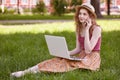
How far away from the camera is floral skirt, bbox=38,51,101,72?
6.20 metres

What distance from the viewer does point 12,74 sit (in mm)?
6051

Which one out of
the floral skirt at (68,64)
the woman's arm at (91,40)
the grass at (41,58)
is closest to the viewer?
the grass at (41,58)

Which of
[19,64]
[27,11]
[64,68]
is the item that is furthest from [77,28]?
[27,11]

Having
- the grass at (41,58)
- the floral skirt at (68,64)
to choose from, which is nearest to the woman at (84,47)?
the floral skirt at (68,64)

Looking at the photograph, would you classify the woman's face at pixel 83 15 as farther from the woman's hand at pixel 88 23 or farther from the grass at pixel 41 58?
the grass at pixel 41 58

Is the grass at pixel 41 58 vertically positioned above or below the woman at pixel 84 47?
below

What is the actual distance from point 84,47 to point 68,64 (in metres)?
0.41

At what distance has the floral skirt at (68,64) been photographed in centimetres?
620

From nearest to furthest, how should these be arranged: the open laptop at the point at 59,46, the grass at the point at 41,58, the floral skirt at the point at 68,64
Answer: the grass at the point at 41,58 → the open laptop at the point at 59,46 → the floral skirt at the point at 68,64

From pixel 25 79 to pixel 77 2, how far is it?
3505 cm

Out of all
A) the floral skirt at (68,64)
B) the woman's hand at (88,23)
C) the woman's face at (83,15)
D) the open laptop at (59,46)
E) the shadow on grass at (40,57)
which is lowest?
the shadow on grass at (40,57)

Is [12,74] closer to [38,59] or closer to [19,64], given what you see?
[19,64]

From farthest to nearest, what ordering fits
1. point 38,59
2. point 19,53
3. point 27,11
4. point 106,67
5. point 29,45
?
point 27,11
point 29,45
point 19,53
point 38,59
point 106,67

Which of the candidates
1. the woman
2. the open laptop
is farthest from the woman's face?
Result: the open laptop
